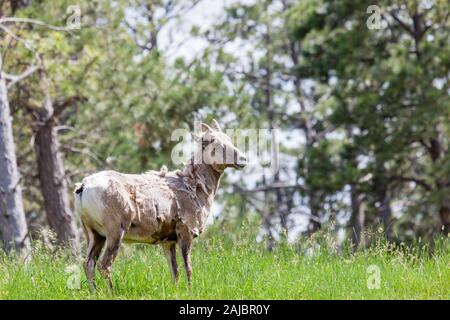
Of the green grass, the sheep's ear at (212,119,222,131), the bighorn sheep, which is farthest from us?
the sheep's ear at (212,119,222,131)

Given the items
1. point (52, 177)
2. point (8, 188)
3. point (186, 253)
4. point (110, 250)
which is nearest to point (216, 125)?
point (186, 253)

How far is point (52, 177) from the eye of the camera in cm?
1977

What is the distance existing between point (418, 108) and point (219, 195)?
8.23m

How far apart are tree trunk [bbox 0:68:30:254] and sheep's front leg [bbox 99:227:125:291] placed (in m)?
7.40

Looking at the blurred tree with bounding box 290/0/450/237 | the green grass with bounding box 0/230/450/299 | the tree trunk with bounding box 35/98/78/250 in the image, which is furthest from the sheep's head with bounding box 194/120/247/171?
the blurred tree with bounding box 290/0/450/237

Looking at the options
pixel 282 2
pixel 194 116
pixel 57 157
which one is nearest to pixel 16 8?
pixel 57 157

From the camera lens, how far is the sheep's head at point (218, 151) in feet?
28.9

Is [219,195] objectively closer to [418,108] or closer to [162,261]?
[418,108]

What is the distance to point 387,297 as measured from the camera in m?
8.39

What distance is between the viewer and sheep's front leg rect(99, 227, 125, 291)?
26.5 ft

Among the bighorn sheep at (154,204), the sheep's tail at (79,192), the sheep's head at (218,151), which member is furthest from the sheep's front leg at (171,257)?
the sheep's tail at (79,192)

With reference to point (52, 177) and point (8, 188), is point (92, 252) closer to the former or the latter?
point (8, 188)

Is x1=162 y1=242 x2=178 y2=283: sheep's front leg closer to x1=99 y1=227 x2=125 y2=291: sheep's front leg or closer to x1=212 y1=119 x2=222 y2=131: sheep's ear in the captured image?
x1=99 y1=227 x2=125 y2=291: sheep's front leg
